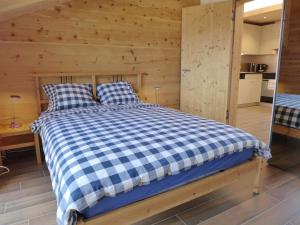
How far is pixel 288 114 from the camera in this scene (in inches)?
107

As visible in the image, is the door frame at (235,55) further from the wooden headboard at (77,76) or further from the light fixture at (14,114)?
the light fixture at (14,114)

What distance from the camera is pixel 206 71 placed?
12.2 feet

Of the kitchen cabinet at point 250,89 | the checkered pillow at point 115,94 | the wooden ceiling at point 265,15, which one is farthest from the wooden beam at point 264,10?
the checkered pillow at point 115,94

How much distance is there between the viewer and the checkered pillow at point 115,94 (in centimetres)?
315

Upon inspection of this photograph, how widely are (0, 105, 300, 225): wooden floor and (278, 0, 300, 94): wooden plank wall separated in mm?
1042

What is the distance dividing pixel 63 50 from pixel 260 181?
286cm

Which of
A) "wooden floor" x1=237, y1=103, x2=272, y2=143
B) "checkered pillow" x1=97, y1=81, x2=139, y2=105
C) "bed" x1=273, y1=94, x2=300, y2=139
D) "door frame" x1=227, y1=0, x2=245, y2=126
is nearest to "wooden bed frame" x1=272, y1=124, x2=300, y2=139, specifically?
"bed" x1=273, y1=94, x2=300, y2=139

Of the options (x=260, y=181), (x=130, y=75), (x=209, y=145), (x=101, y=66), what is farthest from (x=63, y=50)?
(x=260, y=181)

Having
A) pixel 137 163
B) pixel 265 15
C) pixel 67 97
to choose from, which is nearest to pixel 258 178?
pixel 137 163

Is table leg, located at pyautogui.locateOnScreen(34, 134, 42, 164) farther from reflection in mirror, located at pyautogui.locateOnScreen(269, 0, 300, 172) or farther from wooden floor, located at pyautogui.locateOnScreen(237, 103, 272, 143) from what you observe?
wooden floor, located at pyautogui.locateOnScreen(237, 103, 272, 143)

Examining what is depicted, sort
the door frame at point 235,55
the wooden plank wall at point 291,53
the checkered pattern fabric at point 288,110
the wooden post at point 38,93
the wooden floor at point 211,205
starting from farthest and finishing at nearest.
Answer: the door frame at point 235,55 → the wooden post at point 38,93 → the checkered pattern fabric at point 288,110 → the wooden plank wall at point 291,53 → the wooden floor at point 211,205

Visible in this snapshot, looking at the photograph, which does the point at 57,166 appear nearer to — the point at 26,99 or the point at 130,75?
the point at 26,99

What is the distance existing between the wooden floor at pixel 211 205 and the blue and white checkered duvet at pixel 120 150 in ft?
1.48

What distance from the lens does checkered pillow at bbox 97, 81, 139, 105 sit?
10.3ft
